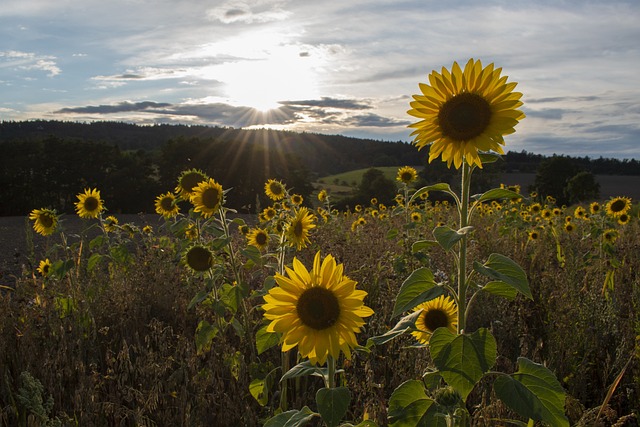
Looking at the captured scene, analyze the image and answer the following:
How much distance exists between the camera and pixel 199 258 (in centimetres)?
343

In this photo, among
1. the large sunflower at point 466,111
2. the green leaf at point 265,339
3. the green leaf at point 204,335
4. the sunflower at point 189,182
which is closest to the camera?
the large sunflower at point 466,111

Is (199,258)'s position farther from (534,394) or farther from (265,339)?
(534,394)

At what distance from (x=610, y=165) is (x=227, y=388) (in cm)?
6661

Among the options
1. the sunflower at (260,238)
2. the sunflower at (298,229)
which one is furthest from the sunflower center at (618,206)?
the sunflower at (298,229)

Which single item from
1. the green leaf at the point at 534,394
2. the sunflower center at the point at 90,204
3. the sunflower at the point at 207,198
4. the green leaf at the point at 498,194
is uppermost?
the green leaf at the point at 498,194

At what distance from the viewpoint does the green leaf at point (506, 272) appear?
1600mm

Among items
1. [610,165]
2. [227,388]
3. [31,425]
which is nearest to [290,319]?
[31,425]

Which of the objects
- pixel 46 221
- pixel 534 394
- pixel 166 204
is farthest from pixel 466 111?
pixel 46 221

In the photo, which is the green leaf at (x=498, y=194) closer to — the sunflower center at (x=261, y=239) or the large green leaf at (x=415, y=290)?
the large green leaf at (x=415, y=290)

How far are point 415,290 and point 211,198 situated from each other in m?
2.33

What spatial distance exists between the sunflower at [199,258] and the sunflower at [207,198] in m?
0.39

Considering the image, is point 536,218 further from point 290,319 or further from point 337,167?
point 337,167

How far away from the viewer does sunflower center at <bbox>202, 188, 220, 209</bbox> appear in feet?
12.2

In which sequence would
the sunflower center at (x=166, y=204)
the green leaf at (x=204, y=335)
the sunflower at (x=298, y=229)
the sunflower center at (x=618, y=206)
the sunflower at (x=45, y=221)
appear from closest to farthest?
the green leaf at (x=204, y=335) → the sunflower at (x=298, y=229) → the sunflower center at (x=166, y=204) → the sunflower at (x=45, y=221) → the sunflower center at (x=618, y=206)
